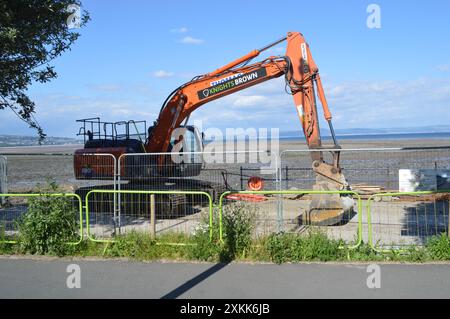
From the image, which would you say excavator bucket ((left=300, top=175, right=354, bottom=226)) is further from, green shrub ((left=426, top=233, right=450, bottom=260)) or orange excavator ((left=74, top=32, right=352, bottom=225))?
green shrub ((left=426, top=233, right=450, bottom=260))

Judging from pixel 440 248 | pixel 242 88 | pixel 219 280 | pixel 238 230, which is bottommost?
pixel 219 280

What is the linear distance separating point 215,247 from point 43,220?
10.4ft

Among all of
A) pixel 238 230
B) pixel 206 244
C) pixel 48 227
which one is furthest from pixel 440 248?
pixel 48 227

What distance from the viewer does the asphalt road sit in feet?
20.4

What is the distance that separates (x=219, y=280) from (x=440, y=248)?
3.69 m

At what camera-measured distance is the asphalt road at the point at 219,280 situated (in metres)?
6.21

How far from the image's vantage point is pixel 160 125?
13945mm

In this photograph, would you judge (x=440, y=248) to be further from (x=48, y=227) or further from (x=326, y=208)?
(x=48, y=227)

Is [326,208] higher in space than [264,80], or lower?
lower

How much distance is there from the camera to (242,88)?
13.2m

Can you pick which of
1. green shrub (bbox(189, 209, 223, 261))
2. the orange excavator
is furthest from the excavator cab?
green shrub (bbox(189, 209, 223, 261))

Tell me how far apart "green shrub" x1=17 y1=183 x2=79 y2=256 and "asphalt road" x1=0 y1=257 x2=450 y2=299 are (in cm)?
56
